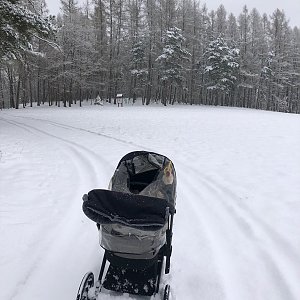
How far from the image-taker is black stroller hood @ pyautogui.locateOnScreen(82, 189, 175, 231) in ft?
9.79

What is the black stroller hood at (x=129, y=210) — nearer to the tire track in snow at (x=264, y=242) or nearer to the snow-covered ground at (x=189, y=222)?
the snow-covered ground at (x=189, y=222)

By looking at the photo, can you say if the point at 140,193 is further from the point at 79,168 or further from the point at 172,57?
the point at 172,57

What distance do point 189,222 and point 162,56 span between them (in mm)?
36712

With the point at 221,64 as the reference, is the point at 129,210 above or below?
below

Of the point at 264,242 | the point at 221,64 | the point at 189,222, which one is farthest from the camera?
the point at 221,64

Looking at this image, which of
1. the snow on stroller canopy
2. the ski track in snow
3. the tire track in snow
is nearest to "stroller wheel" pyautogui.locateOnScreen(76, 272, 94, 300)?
the ski track in snow

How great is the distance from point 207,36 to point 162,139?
42.2m

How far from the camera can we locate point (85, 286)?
3.24 metres

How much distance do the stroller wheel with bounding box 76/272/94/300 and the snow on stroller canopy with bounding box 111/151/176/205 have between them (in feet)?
3.53

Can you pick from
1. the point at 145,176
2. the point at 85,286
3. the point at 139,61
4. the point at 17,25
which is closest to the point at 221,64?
the point at 139,61

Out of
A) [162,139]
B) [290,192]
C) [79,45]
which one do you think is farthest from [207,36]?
[290,192]

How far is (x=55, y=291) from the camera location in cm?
363

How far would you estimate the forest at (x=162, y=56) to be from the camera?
39.0 metres

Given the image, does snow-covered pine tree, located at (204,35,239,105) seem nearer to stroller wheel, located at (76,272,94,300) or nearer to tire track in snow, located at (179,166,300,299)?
tire track in snow, located at (179,166,300,299)
